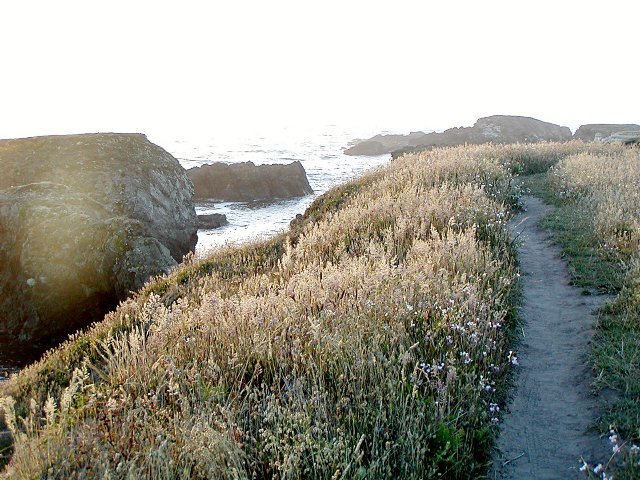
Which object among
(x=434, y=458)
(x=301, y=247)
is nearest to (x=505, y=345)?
(x=434, y=458)

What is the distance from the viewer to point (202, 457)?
3.56 metres

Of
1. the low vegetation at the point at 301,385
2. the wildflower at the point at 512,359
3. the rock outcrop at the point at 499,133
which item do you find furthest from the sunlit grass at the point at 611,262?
the rock outcrop at the point at 499,133

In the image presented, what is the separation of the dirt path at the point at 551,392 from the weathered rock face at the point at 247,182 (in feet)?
85.9

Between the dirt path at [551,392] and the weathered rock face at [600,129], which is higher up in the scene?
the weathered rock face at [600,129]

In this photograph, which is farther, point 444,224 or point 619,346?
point 444,224

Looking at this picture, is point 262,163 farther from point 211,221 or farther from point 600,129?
point 600,129

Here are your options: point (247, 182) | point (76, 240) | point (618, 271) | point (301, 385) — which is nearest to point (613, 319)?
point (618, 271)

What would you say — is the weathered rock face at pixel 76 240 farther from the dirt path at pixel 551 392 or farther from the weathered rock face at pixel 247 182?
the weathered rock face at pixel 247 182

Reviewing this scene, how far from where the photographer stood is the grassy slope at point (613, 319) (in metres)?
4.50

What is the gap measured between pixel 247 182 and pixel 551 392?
3021 cm

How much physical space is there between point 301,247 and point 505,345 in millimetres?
4797

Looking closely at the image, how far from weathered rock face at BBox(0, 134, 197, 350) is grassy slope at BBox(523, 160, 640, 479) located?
945 centimetres

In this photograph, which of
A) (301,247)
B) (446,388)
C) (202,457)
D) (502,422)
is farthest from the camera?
(301,247)

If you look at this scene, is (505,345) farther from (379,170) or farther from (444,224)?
(379,170)
